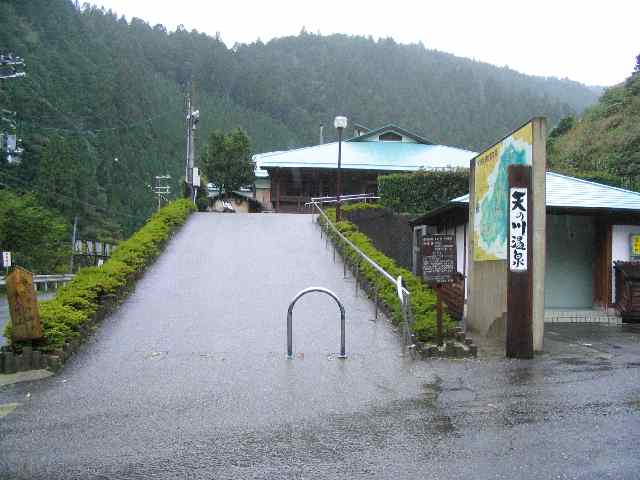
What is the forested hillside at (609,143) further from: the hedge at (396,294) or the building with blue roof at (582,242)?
the hedge at (396,294)

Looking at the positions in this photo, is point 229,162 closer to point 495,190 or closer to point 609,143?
point 609,143

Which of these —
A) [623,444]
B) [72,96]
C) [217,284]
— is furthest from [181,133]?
[623,444]

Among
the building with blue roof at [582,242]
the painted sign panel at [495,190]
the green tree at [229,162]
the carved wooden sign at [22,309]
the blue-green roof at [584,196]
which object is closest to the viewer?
the carved wooden sign at [22,309]

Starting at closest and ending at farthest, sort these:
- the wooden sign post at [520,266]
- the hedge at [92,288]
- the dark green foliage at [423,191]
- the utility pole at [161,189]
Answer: the hedge at [92,288]
the wooden sign post at [520,266]
the dark green foliage at [423,191]
the utility pole at [161,189]

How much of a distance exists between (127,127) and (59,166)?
18.0 m

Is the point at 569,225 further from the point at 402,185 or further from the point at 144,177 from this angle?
the point at 144,177

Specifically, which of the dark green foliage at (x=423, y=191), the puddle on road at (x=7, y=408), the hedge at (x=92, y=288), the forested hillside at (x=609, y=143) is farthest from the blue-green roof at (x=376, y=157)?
the puddle on road at (x=7, y=408)

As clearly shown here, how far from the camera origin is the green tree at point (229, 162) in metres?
41.0

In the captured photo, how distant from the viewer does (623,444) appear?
5539mm

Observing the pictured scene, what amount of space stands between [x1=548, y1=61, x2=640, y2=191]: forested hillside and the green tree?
1821 centimetres

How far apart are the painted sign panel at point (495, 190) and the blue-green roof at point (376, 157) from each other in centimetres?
2137

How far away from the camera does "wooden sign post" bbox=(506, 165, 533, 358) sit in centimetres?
927

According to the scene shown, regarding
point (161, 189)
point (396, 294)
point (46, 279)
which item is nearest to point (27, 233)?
point (46, 279)

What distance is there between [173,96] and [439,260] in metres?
77.4
